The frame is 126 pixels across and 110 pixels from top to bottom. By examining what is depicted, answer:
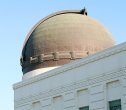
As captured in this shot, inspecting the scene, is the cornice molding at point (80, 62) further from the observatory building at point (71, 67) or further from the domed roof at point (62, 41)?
the domed roof at point (62, 41)

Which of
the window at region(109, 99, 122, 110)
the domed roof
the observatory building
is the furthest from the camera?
the domed roof

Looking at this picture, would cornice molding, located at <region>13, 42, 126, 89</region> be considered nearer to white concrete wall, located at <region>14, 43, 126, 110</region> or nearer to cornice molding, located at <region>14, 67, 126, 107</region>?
white concrete wall, located at <region>14, 43, 126, 110</region>

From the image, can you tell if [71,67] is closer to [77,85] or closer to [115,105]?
[77,85]

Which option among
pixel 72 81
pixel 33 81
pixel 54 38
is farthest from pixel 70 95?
pixel 54 38

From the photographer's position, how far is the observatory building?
23.5 metres

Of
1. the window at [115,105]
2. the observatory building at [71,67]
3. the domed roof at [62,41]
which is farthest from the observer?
the domed roof at [62,41]

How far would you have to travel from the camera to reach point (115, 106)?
23.3 m

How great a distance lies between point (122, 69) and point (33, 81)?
952 cm

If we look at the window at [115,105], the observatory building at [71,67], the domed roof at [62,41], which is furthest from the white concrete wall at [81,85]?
the domed roof at [62,41]

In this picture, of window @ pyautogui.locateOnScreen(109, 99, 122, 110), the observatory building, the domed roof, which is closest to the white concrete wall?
the observatory building

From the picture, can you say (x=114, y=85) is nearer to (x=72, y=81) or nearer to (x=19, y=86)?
(x=72, y=81)

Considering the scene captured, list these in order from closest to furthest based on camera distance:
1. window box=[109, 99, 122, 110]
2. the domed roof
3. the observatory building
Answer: window box=[109, 99, 122, 110], the observatory building, the domed roof

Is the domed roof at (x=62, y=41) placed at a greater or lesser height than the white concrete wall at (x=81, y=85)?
greater

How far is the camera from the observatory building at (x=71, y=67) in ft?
77.1
